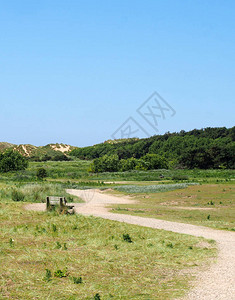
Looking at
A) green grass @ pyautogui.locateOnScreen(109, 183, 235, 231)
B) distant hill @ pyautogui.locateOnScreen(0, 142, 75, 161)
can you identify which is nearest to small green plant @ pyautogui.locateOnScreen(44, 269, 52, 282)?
green grass @ pyautogui.locateOnScreen(109, 183, 235, 231)

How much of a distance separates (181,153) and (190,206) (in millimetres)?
69897

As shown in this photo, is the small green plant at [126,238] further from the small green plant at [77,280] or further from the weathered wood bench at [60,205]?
the weathered wood bench at [60,205]

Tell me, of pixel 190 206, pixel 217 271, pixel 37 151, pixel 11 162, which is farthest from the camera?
pixel 37 151

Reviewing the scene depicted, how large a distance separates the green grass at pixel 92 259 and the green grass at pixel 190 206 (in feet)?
16.8

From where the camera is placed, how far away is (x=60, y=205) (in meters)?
17.9

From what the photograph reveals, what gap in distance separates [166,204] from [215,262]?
1889cm

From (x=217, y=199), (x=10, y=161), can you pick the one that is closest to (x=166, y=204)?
(x=217, y=199)

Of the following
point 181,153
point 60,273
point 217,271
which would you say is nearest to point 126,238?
point 217,271

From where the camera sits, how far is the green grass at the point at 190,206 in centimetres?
2048

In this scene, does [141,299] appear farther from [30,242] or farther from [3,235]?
[3,235]

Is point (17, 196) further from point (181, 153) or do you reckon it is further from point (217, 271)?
point (181, 153)

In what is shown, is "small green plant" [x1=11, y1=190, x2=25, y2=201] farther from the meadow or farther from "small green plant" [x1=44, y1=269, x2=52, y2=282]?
"small green plant" [x1=44, y1=269, x2=52, y2=282]

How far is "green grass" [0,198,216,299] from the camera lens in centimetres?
805

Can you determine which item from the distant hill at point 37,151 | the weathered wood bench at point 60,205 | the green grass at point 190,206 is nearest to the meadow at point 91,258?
the weathered wood bench at point 60,205
